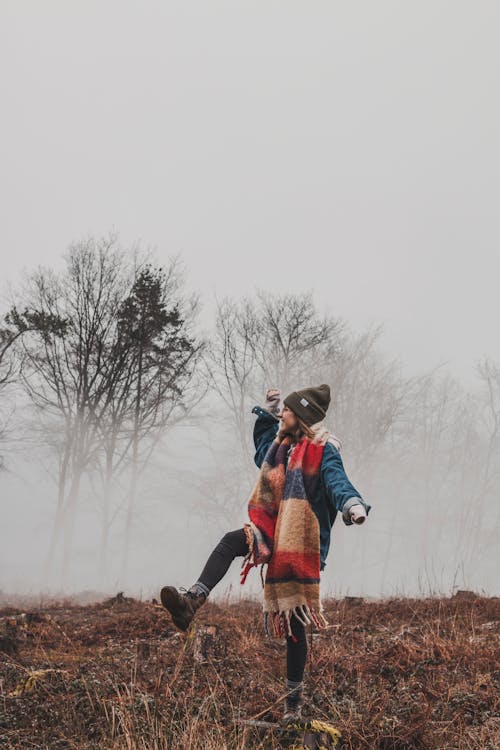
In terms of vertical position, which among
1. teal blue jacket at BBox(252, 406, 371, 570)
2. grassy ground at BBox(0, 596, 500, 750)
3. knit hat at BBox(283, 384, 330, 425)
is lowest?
grassy ground at BBox(0, 596, 500, 750)

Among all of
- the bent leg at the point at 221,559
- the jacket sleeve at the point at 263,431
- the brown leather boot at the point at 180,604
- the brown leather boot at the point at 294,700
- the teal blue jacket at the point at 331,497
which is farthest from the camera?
the jacket sleeve at the point at 263,431

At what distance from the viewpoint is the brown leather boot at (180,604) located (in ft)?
8.64

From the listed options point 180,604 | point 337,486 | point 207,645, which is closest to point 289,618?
point 180,604

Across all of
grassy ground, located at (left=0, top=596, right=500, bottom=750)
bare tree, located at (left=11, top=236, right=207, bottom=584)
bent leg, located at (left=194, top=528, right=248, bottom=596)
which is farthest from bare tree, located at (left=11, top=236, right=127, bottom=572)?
bent leg, located at (left=194, top=528, right=248, bottom=596)

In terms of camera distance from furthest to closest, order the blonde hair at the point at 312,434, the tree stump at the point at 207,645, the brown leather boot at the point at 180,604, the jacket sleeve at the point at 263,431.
Answer: the tree stump at the point at 207,645
the jacket sleeve at the point at 263,431
the blonde hair at the point at 312,434
the brown leather boot at the point at 180,604

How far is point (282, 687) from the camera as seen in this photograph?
11.8 ft

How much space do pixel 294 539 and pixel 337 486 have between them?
0.39m

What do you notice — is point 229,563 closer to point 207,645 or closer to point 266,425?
point 266,425

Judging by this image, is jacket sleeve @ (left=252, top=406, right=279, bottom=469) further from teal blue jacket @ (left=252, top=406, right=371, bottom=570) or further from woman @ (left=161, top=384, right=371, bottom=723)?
teal blue jacket @ (left=252, top=406, right=371, bottom=570)

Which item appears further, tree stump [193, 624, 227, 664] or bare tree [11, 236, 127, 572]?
bare tree [11, 236, 127, 572]

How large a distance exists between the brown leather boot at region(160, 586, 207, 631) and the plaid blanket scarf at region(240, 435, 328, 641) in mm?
320

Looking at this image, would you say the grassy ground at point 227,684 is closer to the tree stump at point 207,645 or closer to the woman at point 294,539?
the tree stump at point 207,645

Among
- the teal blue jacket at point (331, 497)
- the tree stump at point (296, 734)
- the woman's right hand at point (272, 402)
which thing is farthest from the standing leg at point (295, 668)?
the woman's right hand at point (272, 402)

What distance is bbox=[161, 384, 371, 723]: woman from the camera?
298cm
